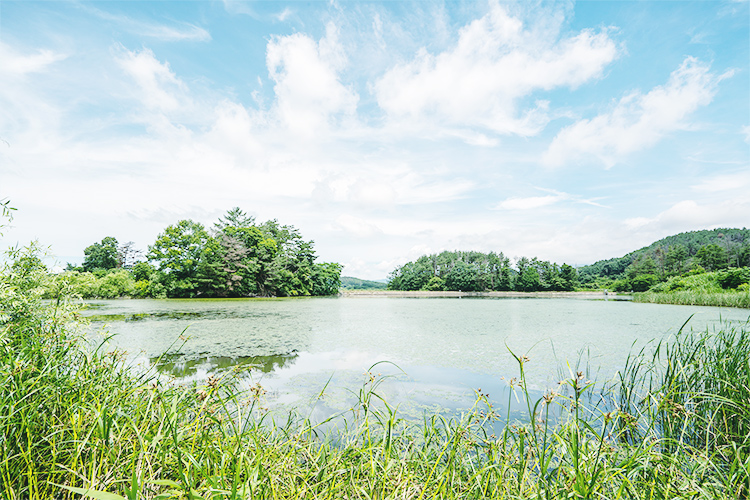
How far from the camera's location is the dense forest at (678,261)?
4255 cm

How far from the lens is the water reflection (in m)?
4.95

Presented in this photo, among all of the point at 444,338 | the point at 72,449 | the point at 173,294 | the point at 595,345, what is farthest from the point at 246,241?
the point at 72,449

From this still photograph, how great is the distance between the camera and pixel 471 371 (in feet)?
16.8

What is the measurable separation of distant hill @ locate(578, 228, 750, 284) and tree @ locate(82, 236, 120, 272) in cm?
6978

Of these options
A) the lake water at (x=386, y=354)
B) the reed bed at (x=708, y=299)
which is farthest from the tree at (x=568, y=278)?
the lake water at (x=386, y=354)

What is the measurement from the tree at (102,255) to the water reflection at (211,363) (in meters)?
36.5

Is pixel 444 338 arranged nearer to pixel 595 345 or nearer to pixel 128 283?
pixel 595 345

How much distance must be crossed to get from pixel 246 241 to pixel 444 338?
2603 centimetres

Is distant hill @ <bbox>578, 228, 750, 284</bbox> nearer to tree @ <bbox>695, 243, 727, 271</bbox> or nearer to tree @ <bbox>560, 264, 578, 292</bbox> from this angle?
tree @ <bbox>695, 243, 727, 271</bbox>

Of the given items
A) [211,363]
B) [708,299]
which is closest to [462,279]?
[708,299]

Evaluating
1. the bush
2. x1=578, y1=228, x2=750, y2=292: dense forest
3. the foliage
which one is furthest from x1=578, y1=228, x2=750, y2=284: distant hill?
the bush

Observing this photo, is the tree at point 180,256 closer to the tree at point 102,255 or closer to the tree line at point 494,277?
the tree at point 102,255

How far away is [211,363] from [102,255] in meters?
39.3

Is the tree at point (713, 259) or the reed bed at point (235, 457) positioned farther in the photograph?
the tree at point (713, 259)
